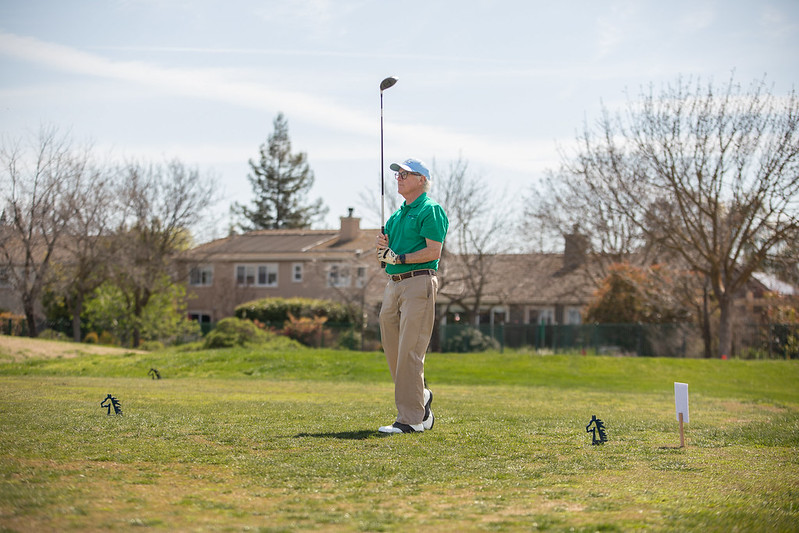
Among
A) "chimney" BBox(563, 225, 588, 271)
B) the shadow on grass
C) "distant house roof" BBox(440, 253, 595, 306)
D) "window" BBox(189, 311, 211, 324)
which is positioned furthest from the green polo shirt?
"window" BBox(189, 311, 211, 324)

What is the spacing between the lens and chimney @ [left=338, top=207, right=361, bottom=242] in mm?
56719

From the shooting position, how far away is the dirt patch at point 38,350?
71.9ft

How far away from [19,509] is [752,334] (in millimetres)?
35180

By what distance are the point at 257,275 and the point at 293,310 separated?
44.7ft

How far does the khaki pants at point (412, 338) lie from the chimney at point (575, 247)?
35446 mm

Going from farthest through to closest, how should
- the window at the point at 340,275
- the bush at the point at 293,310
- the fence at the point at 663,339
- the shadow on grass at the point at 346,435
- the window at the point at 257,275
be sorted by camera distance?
1. the window at the point at 257,275
2. the window at the point at 340,275
3. the bush at the point at 293,310
4. the fence at the point at 663,339
5. the shadow on grass at the point at 346,435

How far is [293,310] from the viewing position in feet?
143

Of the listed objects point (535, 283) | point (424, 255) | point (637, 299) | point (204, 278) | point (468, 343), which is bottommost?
point (468, 343)

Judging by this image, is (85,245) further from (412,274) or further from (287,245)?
(412,274)

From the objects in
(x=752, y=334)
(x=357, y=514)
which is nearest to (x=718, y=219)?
(x=752, y=334)

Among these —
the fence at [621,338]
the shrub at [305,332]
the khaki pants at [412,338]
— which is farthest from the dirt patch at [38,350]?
the khaki pants at [412,338]

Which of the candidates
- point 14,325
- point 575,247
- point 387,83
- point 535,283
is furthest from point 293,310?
point 387,83

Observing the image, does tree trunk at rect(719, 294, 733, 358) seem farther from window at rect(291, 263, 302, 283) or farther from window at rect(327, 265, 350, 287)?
window at rect(291, 263, 302, 283)

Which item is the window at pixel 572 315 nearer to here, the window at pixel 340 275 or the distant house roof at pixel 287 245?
the distant house roof at pixel 287 245
